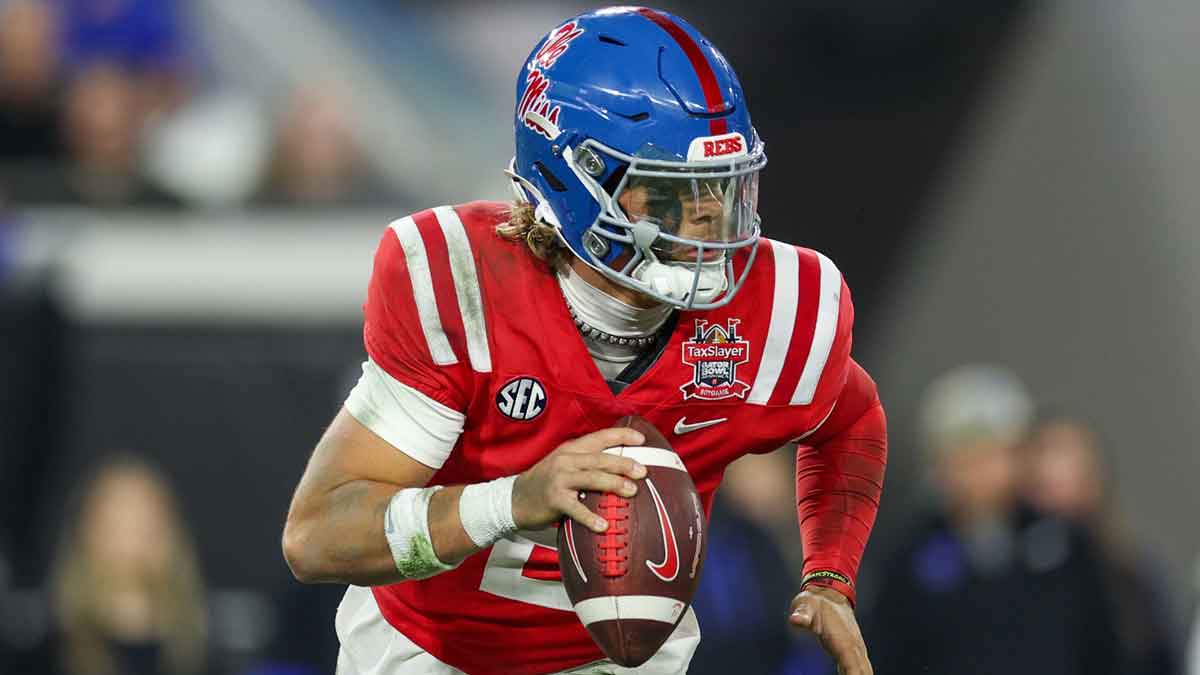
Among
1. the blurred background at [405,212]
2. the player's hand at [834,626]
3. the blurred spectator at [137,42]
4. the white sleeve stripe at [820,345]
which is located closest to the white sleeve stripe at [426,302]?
the white sleeve stripe at [820,345]

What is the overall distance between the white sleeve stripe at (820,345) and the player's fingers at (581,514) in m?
0.67

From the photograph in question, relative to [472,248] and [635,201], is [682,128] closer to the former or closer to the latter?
[635,201]

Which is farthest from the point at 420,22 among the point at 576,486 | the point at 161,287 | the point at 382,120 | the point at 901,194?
the point at 576,486

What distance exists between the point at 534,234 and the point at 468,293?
6.7 inches

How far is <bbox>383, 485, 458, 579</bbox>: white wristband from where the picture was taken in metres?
2.92

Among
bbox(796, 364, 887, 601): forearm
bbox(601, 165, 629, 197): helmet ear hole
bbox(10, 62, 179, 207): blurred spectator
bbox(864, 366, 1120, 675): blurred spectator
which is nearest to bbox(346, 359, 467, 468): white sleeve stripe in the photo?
bbox(601, 165, 629, 197): helmet ear hole

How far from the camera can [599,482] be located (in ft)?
9.20

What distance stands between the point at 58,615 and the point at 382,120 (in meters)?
2.98

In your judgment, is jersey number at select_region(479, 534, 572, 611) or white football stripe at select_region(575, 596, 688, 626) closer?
white football stripe at select_region(575, 596, 688, 626)

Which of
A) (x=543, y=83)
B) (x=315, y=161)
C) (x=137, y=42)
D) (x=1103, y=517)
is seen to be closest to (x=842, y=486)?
(x=543, y=83)

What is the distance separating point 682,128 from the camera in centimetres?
310

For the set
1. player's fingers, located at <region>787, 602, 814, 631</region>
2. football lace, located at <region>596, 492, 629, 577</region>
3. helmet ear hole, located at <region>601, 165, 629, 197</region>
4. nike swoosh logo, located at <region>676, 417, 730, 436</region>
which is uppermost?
helmet ear hole, located at <region>601, 165, 629, 197</region>

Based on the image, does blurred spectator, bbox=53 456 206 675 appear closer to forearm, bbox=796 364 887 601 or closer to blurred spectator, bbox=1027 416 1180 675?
blurred spectator, bbox=1027 416 1180 675

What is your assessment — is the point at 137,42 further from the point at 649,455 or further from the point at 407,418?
the point at 649,455
